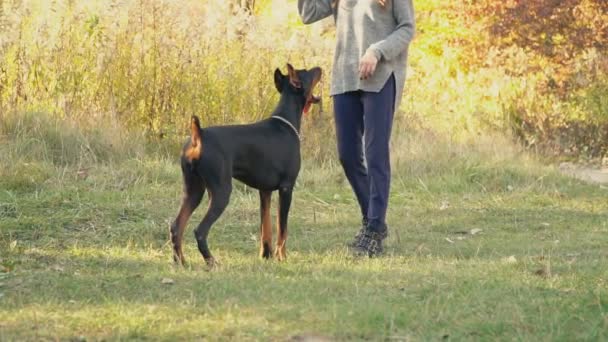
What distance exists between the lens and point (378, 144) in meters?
6.97

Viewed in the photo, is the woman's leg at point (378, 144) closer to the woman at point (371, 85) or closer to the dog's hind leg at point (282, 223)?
the woman at point (371, 85)

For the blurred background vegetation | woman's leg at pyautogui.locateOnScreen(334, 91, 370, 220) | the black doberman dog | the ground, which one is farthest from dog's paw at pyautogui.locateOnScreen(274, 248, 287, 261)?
the blurred background vegetation

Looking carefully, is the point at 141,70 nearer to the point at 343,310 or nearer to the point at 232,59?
the point at 232,59

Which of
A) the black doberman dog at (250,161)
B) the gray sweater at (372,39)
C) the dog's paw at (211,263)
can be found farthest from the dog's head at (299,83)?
the dog's paw at (211,263)

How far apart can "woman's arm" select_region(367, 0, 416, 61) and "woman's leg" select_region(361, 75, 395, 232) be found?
24 cm

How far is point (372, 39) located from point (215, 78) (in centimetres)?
524

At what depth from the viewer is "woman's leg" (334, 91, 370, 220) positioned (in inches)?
280

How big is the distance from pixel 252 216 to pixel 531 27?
733 cm

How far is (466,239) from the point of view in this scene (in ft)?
26.7

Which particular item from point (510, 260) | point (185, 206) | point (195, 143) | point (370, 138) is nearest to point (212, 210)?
point (185, 206)

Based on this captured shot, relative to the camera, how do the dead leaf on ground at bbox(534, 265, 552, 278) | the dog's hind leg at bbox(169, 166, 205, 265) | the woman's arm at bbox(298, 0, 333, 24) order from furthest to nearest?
the woman's arm at bbox(298, 0, 333, 24), the dog's hind leg at bbox(169, 166, 205, 265), the dead leaf on ground at bbox(534, 265, 552, 278)

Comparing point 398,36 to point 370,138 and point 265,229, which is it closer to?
point 370,138

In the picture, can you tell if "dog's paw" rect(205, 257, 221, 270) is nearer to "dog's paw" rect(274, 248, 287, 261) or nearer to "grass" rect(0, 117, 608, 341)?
"grass" rect(0, 117, 608, 341)

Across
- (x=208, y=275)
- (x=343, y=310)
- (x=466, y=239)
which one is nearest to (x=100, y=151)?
(x=466, y=239)
